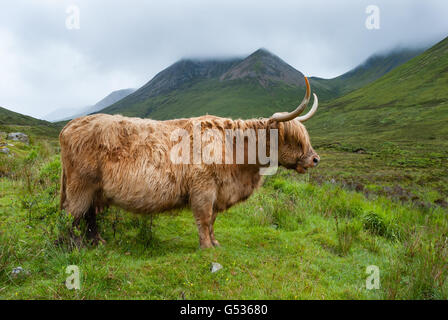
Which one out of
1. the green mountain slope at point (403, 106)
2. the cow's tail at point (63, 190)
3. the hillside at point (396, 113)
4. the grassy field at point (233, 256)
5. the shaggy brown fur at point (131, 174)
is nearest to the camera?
the grassy field at point (233, 256)

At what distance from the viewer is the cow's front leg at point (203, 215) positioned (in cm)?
360

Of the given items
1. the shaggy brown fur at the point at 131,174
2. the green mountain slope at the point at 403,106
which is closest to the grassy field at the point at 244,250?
the shaggy brown fur at the point at 131,174

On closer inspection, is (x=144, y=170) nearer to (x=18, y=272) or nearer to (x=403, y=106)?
(x=18, y=272)

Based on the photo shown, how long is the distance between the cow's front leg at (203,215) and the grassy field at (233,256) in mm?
232

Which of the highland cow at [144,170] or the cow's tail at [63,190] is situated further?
the cow's tail at [63,190]

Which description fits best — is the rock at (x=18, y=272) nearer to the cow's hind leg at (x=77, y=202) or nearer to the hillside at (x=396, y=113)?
the cow's hind leg at (x=77, y=202)

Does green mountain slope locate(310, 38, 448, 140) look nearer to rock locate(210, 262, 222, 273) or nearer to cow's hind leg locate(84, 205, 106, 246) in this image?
rock locate(210, 262, 222, 273)

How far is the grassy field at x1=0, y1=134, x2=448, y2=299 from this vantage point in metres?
2.71

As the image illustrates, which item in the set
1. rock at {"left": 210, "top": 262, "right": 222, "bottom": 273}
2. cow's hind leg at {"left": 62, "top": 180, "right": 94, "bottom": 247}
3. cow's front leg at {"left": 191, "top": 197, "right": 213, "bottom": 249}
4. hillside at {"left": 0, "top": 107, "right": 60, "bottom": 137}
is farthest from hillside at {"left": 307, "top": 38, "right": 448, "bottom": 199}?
hillside at {"left": 0, "top": 107, "right": 60, "bottom": 137}

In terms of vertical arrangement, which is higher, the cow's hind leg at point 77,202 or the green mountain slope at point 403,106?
the green mountain slope at point 403,106

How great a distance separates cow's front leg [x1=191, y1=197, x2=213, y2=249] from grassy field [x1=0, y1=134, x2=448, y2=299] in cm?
23
